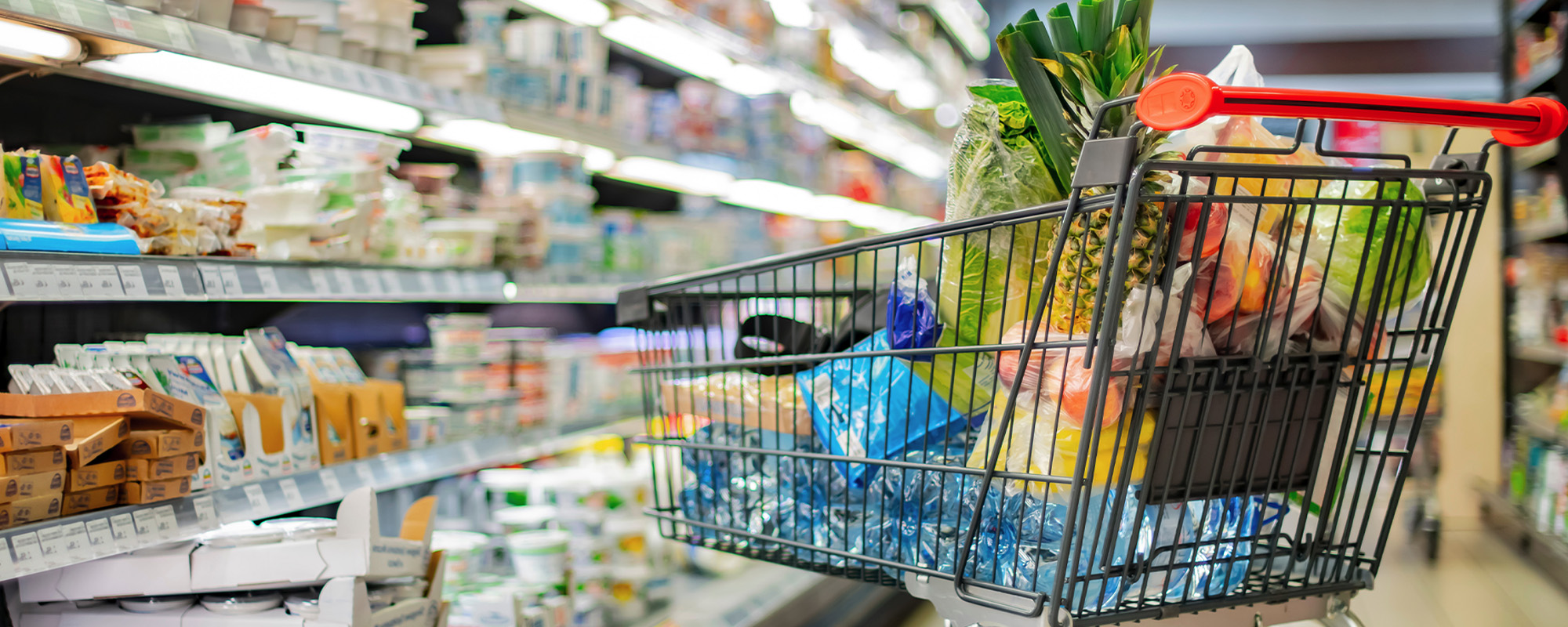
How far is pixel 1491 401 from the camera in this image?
502cm

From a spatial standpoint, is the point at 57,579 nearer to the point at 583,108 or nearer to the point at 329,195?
the point at 329,195

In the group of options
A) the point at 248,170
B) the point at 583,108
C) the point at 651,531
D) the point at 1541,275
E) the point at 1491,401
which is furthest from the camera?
the point at 1491,401

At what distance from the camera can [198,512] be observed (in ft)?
4.09

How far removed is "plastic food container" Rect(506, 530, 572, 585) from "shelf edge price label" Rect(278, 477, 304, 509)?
72 centimetres

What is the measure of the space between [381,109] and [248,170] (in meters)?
0.30

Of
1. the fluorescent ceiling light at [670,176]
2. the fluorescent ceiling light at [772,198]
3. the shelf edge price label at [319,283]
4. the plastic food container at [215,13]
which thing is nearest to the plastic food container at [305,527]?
the shelf edge price label at [319,283]

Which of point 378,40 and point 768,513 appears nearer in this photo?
point 768,513

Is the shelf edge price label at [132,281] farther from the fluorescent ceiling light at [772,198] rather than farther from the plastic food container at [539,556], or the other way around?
the fluorescent ceiling light at [772,198]

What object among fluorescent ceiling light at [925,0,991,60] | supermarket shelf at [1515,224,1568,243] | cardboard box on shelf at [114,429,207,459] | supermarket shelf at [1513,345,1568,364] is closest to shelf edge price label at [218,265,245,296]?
cardboard box on shelf at [114,429,207,459]

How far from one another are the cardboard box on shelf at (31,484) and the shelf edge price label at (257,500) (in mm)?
265

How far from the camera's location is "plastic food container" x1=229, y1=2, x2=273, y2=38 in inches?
55.3

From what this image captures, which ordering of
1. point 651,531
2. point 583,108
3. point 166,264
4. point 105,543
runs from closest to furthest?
point 105,543
point 166,264
point 583,108
point 651,531

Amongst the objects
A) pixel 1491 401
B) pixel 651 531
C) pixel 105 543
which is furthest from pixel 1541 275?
pixel 105 543

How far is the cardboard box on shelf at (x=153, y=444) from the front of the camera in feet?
3.78
